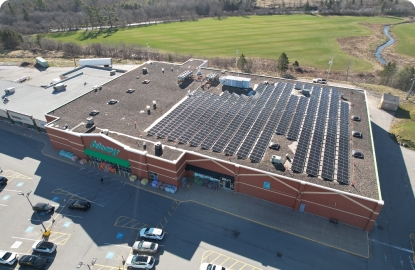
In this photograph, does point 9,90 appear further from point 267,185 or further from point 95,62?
point 267,185

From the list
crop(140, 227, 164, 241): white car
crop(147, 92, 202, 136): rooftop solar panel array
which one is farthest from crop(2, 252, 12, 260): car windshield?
crop(147, 92, 202, 136): rooftop solar panel array

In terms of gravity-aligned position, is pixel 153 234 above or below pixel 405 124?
below

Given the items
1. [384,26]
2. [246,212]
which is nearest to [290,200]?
[246,212]

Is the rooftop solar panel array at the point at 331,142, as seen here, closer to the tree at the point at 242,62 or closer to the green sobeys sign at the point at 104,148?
the green sobeys sign at the point at 104,148

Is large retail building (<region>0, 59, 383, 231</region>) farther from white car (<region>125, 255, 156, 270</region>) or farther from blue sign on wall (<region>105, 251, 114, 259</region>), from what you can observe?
blue sign on wall (<region>105, 251, 114, 259</region>)

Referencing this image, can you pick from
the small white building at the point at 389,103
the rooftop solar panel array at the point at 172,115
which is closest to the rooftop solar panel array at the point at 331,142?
the small white building at the point at 389,103

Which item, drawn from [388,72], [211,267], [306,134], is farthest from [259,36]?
[211,267]
